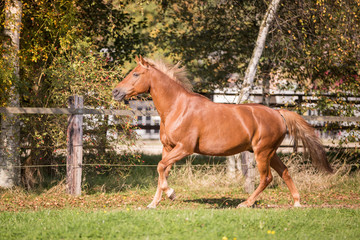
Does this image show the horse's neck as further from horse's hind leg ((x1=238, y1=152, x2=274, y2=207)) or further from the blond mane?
horse's hind leg ((x1=238, y1=152, x2=274, y2=207))

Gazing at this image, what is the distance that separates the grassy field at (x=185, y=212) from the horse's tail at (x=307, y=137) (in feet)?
2.77

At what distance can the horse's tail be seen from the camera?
7863mm

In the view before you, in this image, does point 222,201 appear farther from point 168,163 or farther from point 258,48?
point 258,48

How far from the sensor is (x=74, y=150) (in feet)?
27.4

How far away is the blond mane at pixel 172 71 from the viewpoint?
7.39m

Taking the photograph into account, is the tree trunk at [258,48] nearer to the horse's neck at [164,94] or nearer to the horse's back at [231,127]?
the horse's back at [231,127]

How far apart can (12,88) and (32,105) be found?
893 mm

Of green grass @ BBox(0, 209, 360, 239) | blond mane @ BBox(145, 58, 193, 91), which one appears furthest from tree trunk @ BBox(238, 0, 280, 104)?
green grass @ BBox(0, 209, 360, 239)

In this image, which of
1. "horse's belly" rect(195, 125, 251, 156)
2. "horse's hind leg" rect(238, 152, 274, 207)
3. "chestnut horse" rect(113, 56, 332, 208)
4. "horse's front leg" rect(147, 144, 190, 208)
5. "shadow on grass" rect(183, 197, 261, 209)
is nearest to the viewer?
"horse's front leg" rect(147, 144, 190, 208)

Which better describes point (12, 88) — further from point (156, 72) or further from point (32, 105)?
point (156, 72)

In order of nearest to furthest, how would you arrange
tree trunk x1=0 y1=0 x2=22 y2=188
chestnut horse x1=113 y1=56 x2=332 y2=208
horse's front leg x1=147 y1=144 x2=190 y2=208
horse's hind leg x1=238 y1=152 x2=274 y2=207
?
horse's front leg x1=147 y1=144 x2=190 y2=208 < chestnut horse x1=113 y1=56 x2=332 y2=208 < horse's hind leg x1=238 y1=152 x2=274 y2=207 < tree trunk x1=0 y1=0 x2=22 y2=188

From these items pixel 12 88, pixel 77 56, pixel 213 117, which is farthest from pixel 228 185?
pixel 12 88

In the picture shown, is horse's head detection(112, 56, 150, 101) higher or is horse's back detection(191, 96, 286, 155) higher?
horse's head detection(112, 56, 150, 101)

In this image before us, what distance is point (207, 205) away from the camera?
25.7 ft
